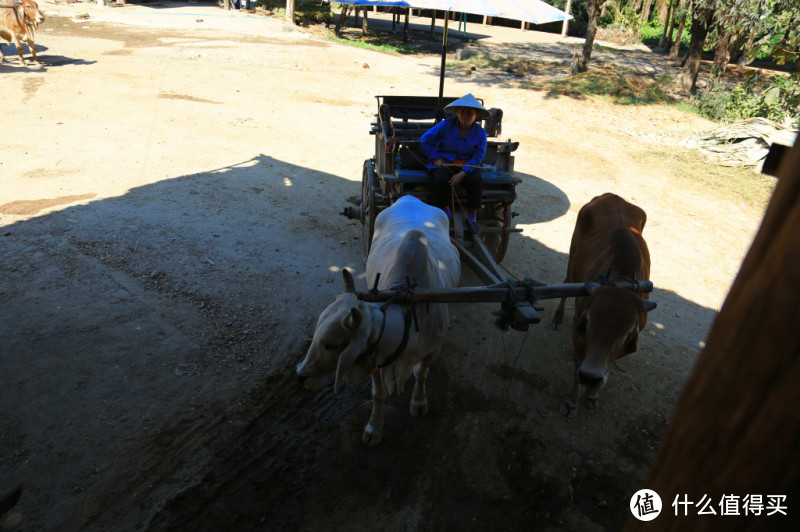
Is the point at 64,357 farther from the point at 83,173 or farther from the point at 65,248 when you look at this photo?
the point at 83,173

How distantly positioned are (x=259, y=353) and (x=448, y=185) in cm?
273

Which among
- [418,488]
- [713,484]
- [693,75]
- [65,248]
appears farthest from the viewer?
[693,75]

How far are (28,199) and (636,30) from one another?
120 feet

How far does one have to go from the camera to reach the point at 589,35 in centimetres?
1725

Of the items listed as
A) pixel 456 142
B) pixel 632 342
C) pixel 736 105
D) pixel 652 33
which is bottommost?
pixel 632 342

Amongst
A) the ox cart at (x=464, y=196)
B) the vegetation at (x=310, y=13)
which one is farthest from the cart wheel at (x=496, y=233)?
the vegetation at (x=310, y=13)

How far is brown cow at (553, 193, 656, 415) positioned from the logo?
2711mm

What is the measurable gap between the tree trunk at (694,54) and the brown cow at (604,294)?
13492mm

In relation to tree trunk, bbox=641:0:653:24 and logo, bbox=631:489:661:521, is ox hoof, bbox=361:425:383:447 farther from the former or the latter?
tree trunk, bbox=641:0:653:24

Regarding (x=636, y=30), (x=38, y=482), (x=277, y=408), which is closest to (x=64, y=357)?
(x=38, y=482)

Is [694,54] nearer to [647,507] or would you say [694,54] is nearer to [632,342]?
[632,342]

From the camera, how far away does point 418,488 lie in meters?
3.69

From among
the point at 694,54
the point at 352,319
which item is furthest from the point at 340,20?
the point at 352,319

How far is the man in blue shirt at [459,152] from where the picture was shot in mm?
5336
